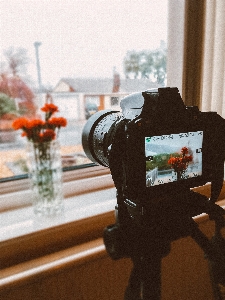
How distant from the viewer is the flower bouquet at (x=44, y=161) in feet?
3.72

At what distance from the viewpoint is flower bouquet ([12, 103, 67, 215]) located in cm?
113

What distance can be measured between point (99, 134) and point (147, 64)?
2.52 feet

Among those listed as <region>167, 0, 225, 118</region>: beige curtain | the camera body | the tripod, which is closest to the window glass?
<region>167, 0, 225, 118</region>: beige curtain

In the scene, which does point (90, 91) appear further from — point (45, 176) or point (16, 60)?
point (45, 176)

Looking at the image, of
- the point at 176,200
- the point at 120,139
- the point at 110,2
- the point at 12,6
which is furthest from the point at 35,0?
the point at 176,200

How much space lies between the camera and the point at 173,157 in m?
0.77

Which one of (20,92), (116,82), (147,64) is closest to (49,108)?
(20,92)

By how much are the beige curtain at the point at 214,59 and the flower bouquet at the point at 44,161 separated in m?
0.61

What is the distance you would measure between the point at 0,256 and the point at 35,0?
0.91 meters

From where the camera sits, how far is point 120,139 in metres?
0.68

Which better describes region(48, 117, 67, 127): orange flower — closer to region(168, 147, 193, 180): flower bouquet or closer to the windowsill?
the windowsill

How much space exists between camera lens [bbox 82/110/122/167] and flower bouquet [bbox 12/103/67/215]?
0.29 metres

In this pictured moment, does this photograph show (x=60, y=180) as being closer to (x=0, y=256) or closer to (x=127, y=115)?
(x=0, y=256)

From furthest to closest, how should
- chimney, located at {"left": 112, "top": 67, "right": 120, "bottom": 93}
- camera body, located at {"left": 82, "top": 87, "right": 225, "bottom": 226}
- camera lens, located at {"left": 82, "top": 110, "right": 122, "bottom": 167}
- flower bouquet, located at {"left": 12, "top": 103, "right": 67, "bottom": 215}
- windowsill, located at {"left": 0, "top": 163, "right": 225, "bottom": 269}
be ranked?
1. chimney, located at {"left": 112, "top": 67, "right": 120, "bottom": 93}
2. flower bouquet, located at {"left": 12, "top": 103, "right": 67, "bottom": 215}
3. windowsill, located at {"left": 0, "top": 163, "right": 225, "bottom": 269}
4. camera lens, located at {"left": 82, "top": 110, "right": 122, "bottom": 167}
5. camera body, located at {"left": 82, "top": 87, "right": 225, "bottom": 226}
